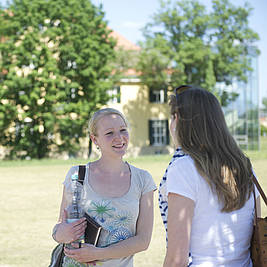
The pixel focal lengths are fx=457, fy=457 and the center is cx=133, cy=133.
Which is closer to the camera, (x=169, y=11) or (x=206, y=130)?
(x=206, y=130)

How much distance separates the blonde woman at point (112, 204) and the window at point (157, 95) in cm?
3683

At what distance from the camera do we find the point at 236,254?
7.11ft

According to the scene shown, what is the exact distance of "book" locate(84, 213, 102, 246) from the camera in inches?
96.3

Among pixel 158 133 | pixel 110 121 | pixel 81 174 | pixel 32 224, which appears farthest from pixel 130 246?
pixel 158 133

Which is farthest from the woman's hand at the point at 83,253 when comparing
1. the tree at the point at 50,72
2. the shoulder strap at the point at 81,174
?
the tree at the point at 50,72

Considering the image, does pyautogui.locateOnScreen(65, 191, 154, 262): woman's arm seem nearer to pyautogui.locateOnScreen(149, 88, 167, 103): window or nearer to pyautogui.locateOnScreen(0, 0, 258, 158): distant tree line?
pyautogui.locateOnScreen(0, 0, 258, 158): distant tree line

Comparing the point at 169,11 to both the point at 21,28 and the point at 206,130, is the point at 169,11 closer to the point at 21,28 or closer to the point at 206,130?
the point at 21,28

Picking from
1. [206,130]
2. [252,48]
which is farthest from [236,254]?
[252,48]

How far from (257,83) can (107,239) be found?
124ft

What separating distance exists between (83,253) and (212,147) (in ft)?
2.98

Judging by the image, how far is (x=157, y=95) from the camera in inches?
1565

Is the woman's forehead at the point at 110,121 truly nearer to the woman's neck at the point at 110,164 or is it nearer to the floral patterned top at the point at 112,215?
the woman's neck at the point at 110,164

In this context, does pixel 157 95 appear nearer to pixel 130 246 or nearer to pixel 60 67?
pixel 60 67

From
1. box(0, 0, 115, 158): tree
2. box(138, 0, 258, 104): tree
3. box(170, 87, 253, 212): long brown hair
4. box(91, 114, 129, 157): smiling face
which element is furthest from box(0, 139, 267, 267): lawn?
box(138, 0, 258, 104): tree
